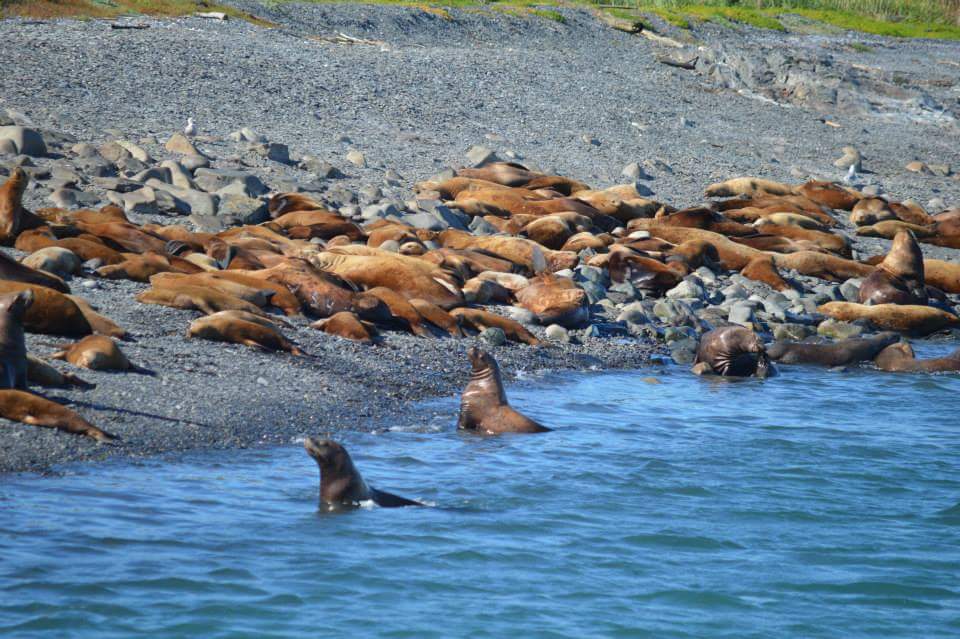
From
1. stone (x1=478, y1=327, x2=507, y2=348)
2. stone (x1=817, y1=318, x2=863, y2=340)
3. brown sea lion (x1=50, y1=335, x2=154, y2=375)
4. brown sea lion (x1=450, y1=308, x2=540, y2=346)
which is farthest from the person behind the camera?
stone (x1=817, y1=318, x2=863, y2=340)

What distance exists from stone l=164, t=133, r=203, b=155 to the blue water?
23.0 ft

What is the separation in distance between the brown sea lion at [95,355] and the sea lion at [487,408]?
7.14 feet

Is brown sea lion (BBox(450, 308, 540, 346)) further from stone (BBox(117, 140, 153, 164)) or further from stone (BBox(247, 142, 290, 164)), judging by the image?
stone (BBox(247, 142, 290, 164))

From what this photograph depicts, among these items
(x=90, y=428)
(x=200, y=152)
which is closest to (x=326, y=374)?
(x=90, y=428)

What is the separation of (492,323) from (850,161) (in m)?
13.2

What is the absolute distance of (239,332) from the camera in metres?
8.16

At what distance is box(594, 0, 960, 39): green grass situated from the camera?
3691cm

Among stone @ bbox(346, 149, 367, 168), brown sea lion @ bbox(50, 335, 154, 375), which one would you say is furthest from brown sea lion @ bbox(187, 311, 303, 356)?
stone @ bbox(346, 149, 367, 168)

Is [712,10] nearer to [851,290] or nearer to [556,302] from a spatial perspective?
[851,290]

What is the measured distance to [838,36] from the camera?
124ft

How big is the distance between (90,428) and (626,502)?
3047 mm

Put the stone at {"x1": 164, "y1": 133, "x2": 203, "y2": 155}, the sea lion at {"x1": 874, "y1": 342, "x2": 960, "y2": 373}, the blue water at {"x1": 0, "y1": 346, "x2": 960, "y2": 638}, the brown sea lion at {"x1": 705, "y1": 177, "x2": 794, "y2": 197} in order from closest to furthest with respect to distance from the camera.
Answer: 1. the blue water at {"x1": 0, "y1": 346, "x2": 960, "y2": 638}
2. the sea lion at {"x1": 874, "y1": 342, "x2": 960, "y2": 373}
3. the stone at {"x1": 164, "y1": 133, "x2": 203, "y2": 155}
4. the brown sea lion at {"x1": 705, "y1": 177, "x2": 794, "y2": 197}

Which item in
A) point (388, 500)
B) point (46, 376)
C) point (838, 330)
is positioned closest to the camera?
point (388, 500)

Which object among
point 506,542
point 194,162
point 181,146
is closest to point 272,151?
point 181,146
